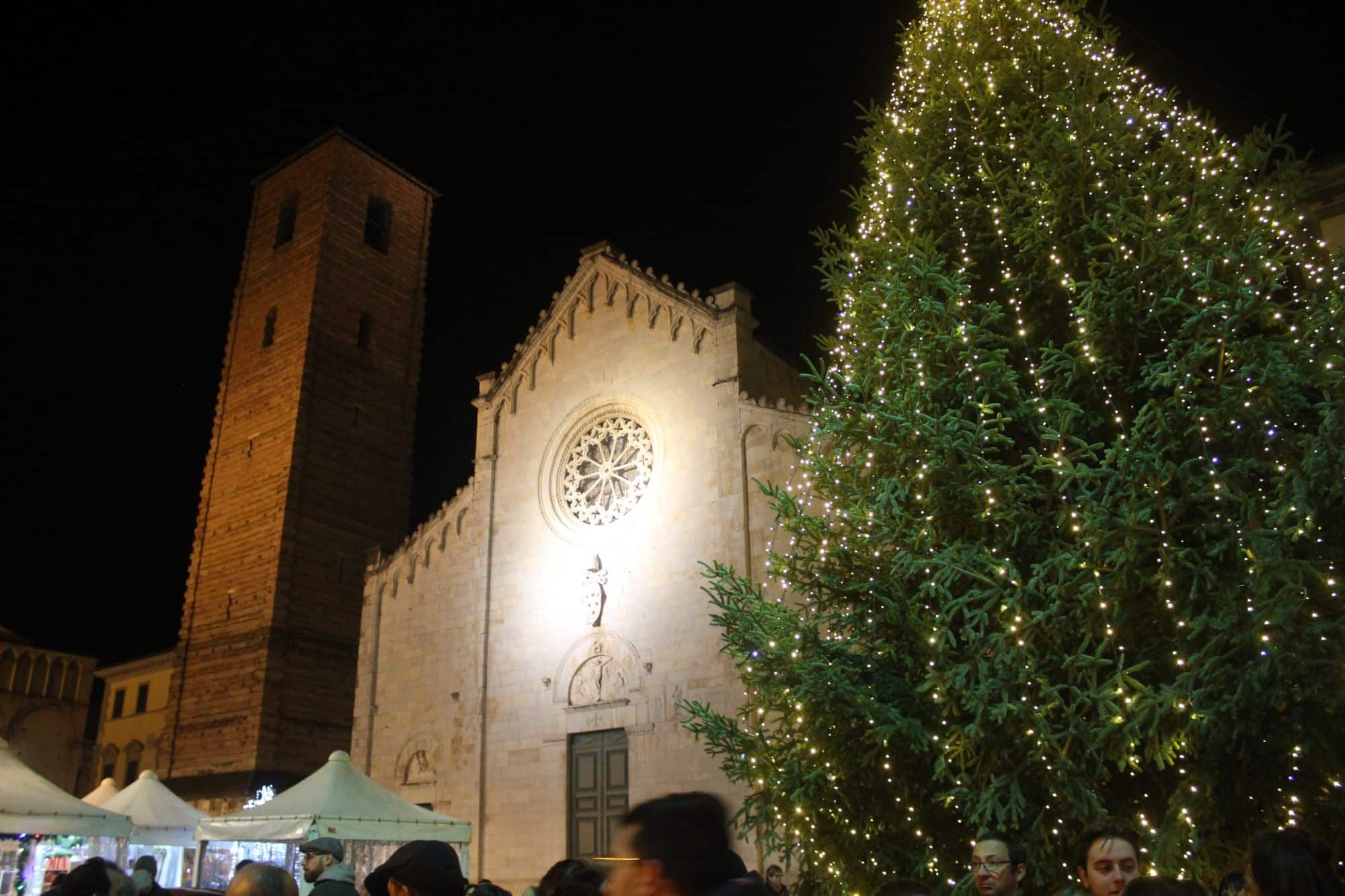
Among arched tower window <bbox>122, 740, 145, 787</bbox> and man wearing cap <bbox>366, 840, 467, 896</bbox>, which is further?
arched tower window <bbox>122, 740, 145, 787</bbox>

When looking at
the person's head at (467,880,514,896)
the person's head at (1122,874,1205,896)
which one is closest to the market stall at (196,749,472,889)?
the person's head at (467,880,514,896)

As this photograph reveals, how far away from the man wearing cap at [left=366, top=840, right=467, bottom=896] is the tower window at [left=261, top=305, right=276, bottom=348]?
27.6m

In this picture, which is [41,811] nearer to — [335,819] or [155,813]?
[335,819]

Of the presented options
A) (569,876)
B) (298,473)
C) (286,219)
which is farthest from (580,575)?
(286,219)

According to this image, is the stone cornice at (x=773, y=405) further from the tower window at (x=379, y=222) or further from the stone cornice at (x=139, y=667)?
the stone cornice at (x=139, y=667)

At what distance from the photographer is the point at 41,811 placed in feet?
36.2

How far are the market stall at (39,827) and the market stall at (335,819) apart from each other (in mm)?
1270

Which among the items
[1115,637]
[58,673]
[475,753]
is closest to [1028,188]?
[1115,637]

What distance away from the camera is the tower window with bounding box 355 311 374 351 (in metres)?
29.7

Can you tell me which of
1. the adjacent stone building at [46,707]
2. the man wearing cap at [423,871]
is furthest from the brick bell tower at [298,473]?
the man wearing cap at [423,871]

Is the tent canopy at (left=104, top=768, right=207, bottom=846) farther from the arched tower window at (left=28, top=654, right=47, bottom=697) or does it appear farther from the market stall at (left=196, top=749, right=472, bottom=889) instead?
the arched tower window at (left=28, top=654, right=47, bottom=697)

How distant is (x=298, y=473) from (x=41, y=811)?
16.2 m

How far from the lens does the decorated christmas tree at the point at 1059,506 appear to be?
820cm

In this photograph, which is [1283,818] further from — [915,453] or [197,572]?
→ [197,572]
